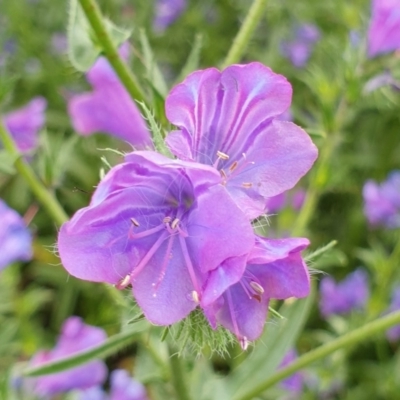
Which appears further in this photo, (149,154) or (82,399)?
(82,399)

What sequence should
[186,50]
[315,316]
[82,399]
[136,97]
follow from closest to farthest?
1. [136,97]
2. [82,399]
3. [315,316]
4. [186,50]

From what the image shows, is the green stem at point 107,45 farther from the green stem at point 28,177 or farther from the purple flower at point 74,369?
the purple flower at point 74,369

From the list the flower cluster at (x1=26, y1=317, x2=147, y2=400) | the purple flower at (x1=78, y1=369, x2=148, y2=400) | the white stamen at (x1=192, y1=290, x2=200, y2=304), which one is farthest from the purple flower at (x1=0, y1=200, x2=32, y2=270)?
the white stamen at (x1=192, y1=290, x2=200, y2=304)

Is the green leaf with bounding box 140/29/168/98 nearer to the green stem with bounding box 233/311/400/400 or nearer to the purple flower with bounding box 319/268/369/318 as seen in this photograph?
the green stem with bounding box 233/311/400/400

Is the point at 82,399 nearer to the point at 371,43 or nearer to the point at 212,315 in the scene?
the point at 212,315

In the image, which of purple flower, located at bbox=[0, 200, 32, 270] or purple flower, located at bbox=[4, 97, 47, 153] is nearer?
purple flower, located at bbox=[0, 200, 32, 270]

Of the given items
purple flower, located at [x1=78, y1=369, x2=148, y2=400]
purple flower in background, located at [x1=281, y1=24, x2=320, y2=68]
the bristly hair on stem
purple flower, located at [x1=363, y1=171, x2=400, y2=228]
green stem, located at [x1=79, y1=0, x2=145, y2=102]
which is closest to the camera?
the bristly hair on stem

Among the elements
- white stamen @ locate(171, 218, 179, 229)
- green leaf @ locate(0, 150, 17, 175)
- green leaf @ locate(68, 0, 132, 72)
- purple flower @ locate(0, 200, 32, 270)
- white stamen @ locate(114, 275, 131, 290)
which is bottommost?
purple flower @ locate(0, 200, 32, 270)

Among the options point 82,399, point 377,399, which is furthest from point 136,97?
point 377,399
